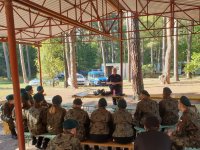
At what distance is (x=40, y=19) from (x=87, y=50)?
39.1m

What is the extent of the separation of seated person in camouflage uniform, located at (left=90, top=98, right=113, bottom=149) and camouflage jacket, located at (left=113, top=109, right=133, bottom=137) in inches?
7.7

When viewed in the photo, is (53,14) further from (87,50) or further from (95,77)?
(87,50)

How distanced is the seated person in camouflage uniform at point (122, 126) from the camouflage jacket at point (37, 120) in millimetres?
1847

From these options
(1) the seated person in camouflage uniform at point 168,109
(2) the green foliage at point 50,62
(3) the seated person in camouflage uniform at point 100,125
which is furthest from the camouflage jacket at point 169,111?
(2) the green foliage at point 50,62

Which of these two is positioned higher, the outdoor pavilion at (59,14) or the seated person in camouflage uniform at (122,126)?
the outdoor pavilion at (59,14)

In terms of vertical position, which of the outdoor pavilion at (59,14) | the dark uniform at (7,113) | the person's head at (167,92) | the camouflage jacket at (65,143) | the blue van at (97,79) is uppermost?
the outdoor pavilion at (59,14)

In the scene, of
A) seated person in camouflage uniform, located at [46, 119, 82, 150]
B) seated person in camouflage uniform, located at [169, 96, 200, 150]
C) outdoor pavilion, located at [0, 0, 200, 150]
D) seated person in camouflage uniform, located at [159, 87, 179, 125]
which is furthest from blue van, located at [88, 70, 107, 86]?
seated person in camouflage uniform, located at [46, 119, 82, 150]

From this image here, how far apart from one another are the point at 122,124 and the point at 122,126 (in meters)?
0.04

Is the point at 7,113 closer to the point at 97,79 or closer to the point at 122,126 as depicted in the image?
the point at 122,126

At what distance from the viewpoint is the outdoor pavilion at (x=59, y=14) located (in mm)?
4699

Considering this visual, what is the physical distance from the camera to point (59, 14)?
6359 mm

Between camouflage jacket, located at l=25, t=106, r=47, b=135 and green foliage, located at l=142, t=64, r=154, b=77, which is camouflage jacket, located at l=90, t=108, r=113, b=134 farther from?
green foliage, located at l=142, t=64, r=154, b=77

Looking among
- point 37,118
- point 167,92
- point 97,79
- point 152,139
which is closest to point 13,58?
point 37,118

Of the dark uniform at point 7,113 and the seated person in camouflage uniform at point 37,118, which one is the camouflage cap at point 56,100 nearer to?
the seated person in camouflage uniform at point 37,118
